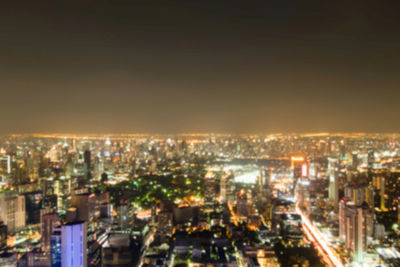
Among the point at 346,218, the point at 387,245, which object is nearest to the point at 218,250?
the point at 346,218

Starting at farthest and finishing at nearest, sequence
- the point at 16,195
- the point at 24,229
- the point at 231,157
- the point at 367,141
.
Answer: the point at 231,157 < the point at 367,141 < the point at 16,195 < the point at 24,229

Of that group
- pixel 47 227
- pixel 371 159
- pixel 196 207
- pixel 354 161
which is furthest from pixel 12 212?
pixel 371 159

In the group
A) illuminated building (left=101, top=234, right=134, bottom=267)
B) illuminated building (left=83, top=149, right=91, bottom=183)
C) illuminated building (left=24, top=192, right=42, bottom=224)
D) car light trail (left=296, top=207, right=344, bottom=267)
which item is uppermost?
illuminated building (left=83, top=149, right=91, bottom=183)

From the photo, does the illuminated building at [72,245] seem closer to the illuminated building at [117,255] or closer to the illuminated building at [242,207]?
the illuminated building at [117,255]

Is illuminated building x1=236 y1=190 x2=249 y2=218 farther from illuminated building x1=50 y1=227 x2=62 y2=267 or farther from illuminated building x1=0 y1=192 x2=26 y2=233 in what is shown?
illuminated building x1=0 y1=192 x2=26 y2=233

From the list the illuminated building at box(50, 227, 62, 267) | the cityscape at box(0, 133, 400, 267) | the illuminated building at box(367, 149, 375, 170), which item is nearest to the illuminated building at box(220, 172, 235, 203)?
the cityscape at box(0, 133, 400, 267)

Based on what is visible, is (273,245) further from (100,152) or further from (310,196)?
(100,152)

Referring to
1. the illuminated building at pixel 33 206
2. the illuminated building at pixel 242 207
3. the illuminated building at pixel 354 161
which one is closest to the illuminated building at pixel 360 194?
the illuminated building at pixel 242 207
